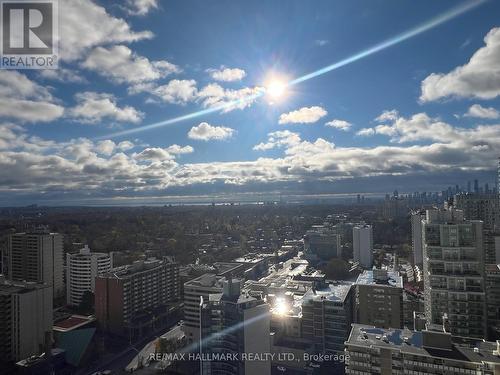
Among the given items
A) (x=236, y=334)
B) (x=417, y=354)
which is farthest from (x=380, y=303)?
(x=236, y=334)

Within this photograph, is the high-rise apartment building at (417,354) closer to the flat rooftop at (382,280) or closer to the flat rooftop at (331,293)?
the flat rooftop at (331,293)

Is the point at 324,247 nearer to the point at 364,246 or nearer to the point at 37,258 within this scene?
the point at 364,246

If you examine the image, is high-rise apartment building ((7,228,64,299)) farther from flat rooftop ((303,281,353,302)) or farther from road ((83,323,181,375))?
flat rooftop ((303,281,353,302))

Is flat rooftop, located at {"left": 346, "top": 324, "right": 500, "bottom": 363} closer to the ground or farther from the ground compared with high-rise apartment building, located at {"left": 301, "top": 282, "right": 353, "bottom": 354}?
farther from the ground

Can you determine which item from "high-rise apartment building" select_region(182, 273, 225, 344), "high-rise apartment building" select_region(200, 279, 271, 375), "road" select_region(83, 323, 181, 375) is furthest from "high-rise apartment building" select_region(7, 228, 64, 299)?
"high-rise apartment building" select_region(200, 279, 271, 375)

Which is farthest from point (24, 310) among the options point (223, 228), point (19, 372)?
point (223, 228)
